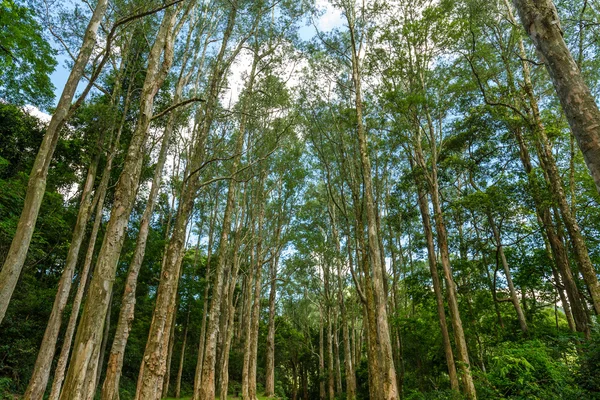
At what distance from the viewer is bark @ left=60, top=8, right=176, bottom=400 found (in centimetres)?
298

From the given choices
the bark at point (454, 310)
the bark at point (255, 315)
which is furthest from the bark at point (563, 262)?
the bark at point (255, 315)

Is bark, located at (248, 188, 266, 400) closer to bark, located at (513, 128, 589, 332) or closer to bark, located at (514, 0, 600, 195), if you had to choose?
bark, located at (513, 128, 589, 332)

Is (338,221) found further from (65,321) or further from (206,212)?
(65,321)

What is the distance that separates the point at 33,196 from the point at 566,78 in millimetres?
5489

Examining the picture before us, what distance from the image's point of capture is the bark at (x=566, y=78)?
8.30 feet

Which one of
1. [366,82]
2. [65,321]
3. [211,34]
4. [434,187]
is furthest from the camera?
[65,321]

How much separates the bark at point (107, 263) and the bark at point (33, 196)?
0.76 meters

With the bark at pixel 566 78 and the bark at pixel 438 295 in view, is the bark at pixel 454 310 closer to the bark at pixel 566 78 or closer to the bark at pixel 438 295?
the bark at pixel 438 295

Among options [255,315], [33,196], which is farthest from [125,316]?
[255,315]

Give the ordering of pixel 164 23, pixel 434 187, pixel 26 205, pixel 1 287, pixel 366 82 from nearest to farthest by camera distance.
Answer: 1. pixel 1 287
2. pixel 26 205
3. pixel 164 23
4. pixel 434 187
5. pixel 366 82

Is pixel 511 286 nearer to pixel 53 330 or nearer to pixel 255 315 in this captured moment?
pixel 255 315

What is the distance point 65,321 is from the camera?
14.3 meters

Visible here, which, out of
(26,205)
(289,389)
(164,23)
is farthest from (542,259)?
(289,389)

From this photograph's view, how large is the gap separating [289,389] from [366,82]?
1019 inches
